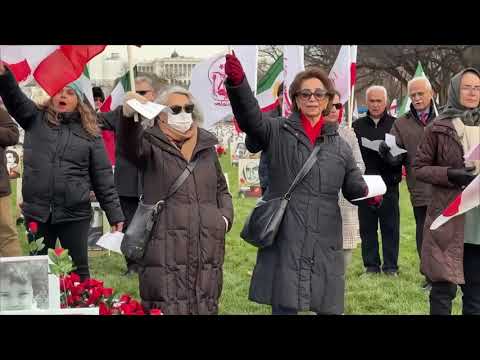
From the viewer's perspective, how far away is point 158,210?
4.51 m

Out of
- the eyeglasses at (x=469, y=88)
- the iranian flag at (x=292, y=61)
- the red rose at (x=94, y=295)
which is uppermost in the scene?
the iranian flag at (x=292, y=61)

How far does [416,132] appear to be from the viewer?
6926mm

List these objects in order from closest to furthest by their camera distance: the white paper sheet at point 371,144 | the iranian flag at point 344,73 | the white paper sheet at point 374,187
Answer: the white paper sheet at point 374,187, the white paper sheet at point 371,144, the iranian flag at point 344,73

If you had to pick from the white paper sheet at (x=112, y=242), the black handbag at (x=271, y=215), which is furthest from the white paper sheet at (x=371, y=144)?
the white paper sheet at (x=112, y=242)

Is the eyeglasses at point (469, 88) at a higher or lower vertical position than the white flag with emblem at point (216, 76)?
lower

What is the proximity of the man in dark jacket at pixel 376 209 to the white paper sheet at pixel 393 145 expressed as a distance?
465 mm

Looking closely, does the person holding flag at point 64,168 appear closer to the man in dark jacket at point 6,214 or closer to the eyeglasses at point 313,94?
the man in dark jacket at point 6,214

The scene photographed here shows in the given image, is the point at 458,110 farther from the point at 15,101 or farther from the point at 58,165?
the point at 15,101

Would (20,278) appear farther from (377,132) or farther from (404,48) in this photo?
(404,48)

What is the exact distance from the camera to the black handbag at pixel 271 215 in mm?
4559

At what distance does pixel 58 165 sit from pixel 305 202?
1866 mm

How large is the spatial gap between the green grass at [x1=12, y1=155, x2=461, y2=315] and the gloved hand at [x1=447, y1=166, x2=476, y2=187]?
159 cm

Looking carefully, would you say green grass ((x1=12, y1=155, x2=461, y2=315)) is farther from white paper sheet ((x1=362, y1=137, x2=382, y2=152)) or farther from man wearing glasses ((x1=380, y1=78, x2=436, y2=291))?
white paper sheet ((x1=362, y1=137, x2=382, y2=152))

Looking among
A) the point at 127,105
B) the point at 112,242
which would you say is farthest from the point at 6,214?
the point at 127,105
